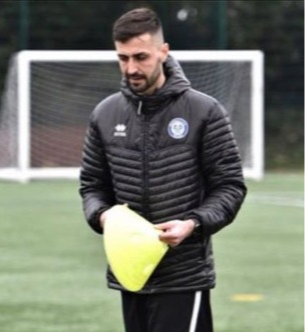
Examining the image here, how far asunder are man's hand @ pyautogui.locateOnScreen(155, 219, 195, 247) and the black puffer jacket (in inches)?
2.2

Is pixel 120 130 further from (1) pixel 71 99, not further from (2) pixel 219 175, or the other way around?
(1) pixel 71 99

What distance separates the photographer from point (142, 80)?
3816 mm

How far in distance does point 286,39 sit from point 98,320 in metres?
12.8

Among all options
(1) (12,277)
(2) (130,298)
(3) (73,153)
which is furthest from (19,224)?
(2) (130,298)

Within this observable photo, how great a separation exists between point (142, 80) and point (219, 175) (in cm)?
40

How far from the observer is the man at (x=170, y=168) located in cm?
386

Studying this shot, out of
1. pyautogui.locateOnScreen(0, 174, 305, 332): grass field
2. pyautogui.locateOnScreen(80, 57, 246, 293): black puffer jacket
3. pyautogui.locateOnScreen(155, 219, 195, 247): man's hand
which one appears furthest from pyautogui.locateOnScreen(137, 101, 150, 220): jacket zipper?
pyautogui.locateOnScreen(0, 174, 305, 332): grass field

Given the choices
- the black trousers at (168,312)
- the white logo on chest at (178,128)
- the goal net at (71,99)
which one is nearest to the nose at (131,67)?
the white logo on chest at (178,128)

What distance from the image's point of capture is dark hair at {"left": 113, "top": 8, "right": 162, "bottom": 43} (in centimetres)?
379

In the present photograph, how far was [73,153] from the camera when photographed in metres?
16.3

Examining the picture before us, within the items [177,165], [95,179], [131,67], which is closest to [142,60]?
[131,67]

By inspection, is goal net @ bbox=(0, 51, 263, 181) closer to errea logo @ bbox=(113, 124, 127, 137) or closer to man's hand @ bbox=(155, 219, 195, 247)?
errea logo @ bbox=(113, 124, 127, 137)

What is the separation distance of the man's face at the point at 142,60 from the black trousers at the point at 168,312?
26.5 inches

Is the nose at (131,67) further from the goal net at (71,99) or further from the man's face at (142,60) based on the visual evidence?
the goal net at (71,99)
